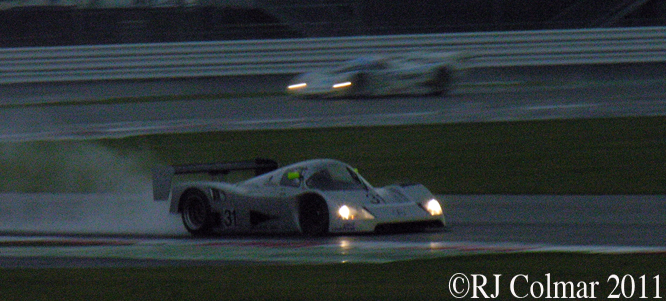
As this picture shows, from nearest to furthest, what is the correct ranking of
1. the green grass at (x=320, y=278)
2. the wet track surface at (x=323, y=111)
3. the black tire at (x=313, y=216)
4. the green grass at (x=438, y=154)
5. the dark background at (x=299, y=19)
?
1. the green grass at (x=320, y=278)
2. the black tire at (x=313, y=216)
3. the green grass at (x=438, y=154)
4. the wet track surface at (x=323, y=111)
5. the dark background at (x=299, y=19)

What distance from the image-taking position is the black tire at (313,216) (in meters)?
10.9

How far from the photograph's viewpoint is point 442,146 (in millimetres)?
18391

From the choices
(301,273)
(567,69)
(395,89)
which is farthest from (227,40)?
(301,273)

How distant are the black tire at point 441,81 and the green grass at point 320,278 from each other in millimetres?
17184

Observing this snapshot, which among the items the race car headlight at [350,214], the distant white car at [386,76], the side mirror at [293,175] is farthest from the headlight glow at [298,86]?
the race car headlight at [350,214]

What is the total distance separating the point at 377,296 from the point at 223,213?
4.64 m

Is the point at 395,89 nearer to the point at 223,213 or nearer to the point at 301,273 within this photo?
the point at 223,213

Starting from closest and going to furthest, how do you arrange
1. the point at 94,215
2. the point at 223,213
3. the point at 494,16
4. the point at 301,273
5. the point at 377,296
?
the point at 377,296 < the point at 301,273 < the point at 223,213 < the point at 94,215 < the point at 494,16

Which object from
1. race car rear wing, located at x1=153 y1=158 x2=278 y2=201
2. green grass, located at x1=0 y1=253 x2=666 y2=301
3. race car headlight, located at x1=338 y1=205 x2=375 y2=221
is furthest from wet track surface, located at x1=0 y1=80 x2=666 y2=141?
green grass, located at x1=0 y1=253 x2=666 y2=301

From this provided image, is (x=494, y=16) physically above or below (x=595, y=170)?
above

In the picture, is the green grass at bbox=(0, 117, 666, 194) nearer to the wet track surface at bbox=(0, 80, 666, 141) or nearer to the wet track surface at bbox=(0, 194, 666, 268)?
the wet track surface at bbox=(0, 80, 666, 141)

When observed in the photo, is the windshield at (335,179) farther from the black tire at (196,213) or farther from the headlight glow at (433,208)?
the black tire at (196,213)

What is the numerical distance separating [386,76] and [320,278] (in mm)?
18320

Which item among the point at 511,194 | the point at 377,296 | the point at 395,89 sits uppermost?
the point at 395,89
